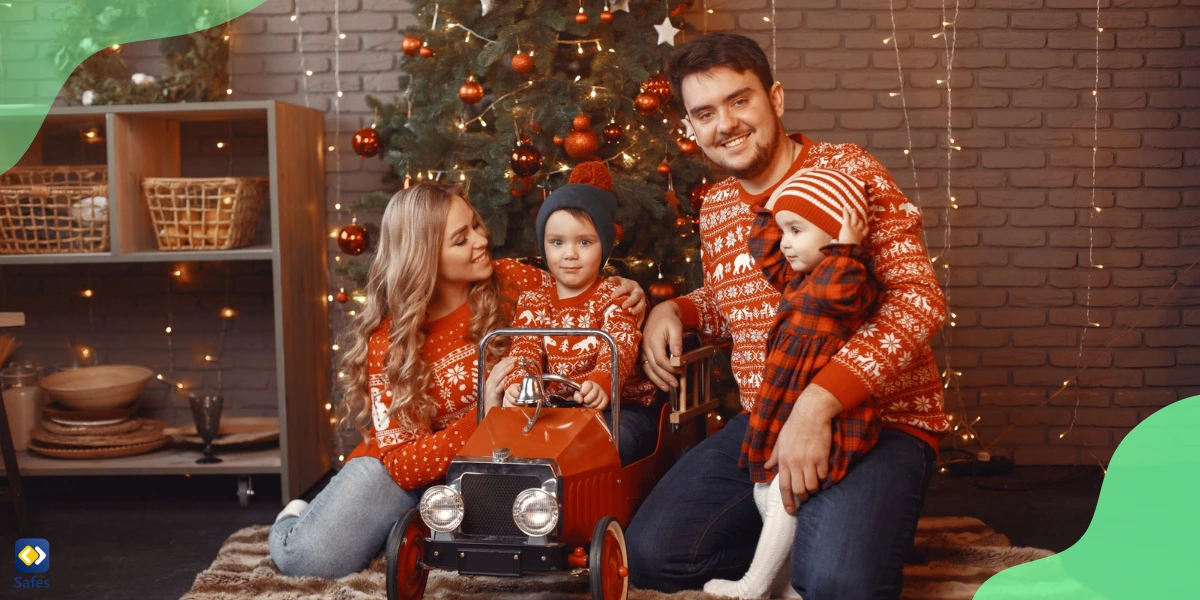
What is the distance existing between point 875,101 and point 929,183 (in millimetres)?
380

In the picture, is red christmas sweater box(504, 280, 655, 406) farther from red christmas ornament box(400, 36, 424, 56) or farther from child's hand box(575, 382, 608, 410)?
red christmas ornament box(400, 36, 424, 56)

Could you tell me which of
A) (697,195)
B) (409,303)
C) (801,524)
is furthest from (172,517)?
(801,524)

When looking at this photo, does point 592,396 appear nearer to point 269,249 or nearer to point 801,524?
point 801,524

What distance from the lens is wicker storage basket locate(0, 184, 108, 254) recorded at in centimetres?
352

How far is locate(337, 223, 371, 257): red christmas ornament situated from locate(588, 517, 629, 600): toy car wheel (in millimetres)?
1692

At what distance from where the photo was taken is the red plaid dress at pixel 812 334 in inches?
80.9

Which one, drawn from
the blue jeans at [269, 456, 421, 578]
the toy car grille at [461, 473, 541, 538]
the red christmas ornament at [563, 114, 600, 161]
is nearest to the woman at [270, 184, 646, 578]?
the blue jeans at [269, 456, 421, 578]

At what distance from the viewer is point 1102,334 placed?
4.01m

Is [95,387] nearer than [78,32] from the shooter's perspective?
No

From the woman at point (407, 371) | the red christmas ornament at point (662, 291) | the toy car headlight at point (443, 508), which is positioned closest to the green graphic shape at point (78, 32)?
the woman at point (407, 371)

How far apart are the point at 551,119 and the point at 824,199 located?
57.4 inches

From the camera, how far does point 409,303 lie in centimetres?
268

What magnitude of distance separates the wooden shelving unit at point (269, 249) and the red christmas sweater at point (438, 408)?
2.93 feet

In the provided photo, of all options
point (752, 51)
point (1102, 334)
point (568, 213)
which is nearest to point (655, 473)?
point (568, 213)
